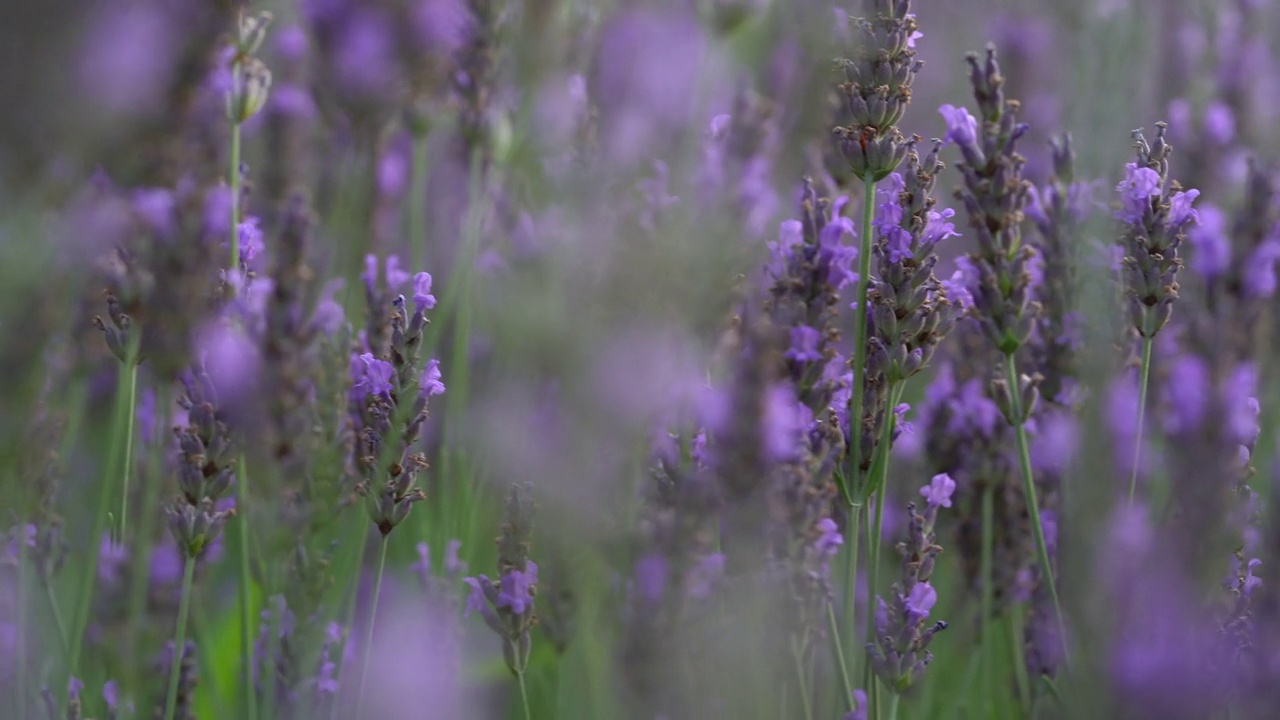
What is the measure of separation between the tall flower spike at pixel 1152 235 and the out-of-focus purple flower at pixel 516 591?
771mm

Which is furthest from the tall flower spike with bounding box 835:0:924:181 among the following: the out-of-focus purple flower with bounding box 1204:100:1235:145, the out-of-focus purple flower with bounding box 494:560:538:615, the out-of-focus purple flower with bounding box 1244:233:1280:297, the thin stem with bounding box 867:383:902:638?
the out-of-focus purple flower with bounding box 1204:100:1235:145

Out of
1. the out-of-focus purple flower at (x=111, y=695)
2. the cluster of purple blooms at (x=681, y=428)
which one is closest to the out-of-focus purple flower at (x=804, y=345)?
the cluster of purple blooms at (x=681, y=428)

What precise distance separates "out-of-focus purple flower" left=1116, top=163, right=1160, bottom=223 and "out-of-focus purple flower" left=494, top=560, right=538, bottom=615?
2.68 ft

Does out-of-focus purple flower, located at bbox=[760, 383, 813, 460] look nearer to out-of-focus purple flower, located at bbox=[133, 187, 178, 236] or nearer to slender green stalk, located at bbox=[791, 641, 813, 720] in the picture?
slender green stalk, located at bbox=[791, 641, 813, 720]

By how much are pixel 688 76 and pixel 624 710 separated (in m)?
2.14

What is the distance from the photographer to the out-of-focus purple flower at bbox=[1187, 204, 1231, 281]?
2.15 m

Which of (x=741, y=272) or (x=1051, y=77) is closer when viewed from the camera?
(x=741, y=272)

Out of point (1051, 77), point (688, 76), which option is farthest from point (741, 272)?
point (1051, 77)

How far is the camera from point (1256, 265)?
2088mm

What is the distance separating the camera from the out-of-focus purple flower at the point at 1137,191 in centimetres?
144

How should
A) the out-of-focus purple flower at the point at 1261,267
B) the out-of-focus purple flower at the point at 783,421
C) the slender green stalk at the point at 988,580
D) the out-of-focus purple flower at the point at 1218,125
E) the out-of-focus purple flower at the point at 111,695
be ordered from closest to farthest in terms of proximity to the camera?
the out-of-focus purple flower at the point at 783,421 < the out-of-focus purple flower at the point at 111,695 < the slender green stalk at the point at 988,580 < the out-of-focus purple flower at the point at 1261,267 < the out-of-focus purple flower at the point at 1218,125

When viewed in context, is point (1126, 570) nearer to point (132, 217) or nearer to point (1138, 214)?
point (1138, 214)

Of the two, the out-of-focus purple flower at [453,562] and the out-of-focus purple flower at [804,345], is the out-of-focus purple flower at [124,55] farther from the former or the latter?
the out-of-focus purple flower at [804,345]

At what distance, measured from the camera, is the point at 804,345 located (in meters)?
1.51
